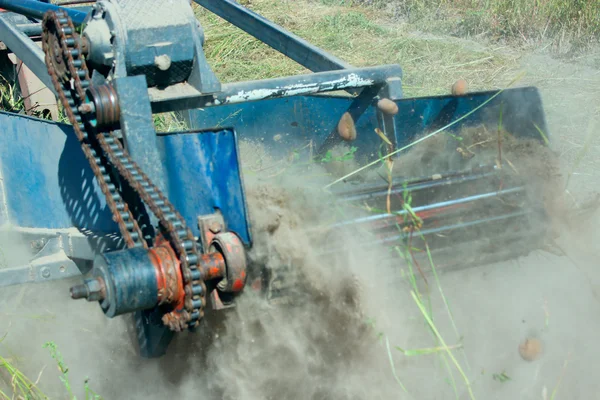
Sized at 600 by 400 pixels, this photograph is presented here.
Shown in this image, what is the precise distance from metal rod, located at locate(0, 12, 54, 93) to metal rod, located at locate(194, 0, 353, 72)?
58.4 inches

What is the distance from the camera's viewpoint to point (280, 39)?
4.76 meters

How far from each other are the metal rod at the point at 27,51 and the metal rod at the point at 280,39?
4.87 ft

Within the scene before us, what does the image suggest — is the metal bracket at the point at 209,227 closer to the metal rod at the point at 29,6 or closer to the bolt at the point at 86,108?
the bolt at the point at 86,108

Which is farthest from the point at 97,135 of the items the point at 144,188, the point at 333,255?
the point at 333,255

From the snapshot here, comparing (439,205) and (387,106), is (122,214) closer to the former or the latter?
(439,205)

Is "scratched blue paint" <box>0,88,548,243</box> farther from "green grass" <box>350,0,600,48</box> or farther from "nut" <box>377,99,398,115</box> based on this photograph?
"green grass" <box>350,0,600,48</box>

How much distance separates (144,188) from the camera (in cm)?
281

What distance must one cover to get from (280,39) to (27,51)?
1634mm

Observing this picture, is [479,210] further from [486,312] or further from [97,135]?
[97,135]

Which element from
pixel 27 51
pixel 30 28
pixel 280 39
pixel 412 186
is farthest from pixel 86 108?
pixel 30 28

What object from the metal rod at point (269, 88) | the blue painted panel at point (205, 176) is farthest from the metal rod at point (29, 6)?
the blue painted panel at point (205, 176)

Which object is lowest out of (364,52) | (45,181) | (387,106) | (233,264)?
(364,52)

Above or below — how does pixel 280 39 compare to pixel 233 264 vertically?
below

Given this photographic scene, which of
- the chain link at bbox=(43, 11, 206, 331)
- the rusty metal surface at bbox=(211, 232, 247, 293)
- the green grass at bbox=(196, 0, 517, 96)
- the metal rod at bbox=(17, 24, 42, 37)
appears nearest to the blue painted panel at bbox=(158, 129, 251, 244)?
the rusty metal surface at bbox=(211, 232, 247, 293)
